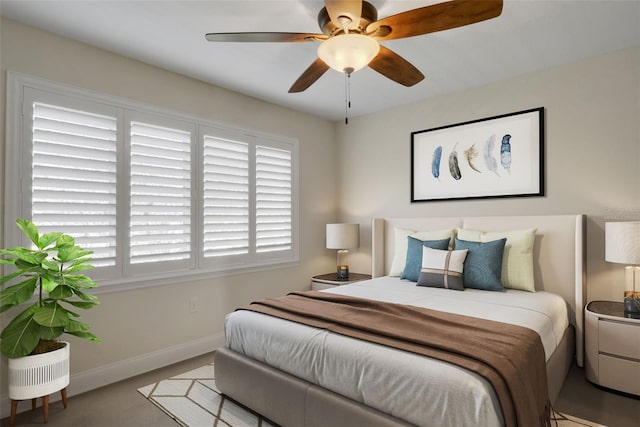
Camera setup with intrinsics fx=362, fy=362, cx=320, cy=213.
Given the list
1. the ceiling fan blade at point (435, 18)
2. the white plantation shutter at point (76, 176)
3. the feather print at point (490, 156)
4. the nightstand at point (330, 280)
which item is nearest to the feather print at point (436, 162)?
the feather print at point (490, 156)

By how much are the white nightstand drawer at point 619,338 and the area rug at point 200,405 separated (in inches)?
24.4

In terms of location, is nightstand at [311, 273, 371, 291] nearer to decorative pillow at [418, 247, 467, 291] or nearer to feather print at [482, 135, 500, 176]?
decorative pillow at [418, 247, 467, 291]

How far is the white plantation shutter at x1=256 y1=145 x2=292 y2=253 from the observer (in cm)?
402

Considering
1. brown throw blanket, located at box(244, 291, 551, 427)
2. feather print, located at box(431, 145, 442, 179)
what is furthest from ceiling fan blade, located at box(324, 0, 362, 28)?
feather print, located at box(431, 145, 442, 179)

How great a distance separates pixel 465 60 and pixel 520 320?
2149 millimetres

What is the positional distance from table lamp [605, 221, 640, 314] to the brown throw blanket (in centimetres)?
119

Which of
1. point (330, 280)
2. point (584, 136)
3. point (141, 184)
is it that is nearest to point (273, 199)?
point (330, 280)

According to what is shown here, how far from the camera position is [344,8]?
1.74 meters

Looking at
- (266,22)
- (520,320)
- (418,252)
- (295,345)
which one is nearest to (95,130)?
(266,22)

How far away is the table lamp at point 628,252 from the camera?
8.18 ft

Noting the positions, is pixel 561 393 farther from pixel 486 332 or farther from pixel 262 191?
pixel 262 191

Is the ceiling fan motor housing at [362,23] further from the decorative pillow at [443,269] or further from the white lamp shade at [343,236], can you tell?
the white lamp shade at [343,236]

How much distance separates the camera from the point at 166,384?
280 centimetres

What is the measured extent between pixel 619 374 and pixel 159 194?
12.4 ft
